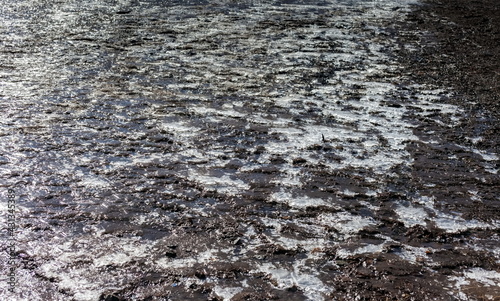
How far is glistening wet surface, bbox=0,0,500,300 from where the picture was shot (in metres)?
2.49

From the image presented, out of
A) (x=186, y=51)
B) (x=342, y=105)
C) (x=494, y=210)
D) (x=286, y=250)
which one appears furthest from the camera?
(x=186, y=51)

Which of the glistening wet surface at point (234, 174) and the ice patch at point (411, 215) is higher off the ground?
the glistening wet surface at point (234, 174)

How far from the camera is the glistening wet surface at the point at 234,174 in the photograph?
98.0 inches

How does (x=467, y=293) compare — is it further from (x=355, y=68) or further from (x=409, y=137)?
(x=355, y=68)

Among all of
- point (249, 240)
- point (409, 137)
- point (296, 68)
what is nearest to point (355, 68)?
point (296, 68)

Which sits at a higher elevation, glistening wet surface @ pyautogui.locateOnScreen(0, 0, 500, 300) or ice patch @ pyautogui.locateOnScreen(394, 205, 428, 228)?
glistening wet surface @ pyautogui.locateOnScreen(0, 0, 500, 300)

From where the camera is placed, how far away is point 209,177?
3.34m

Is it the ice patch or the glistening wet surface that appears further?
the ice patch

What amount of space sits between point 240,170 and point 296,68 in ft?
7.09

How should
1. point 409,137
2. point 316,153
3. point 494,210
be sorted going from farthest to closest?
point 409,137 → point 316,153 → point 494,210

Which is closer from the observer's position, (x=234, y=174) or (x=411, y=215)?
(x=411, y=215)

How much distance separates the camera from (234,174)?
3385 mm

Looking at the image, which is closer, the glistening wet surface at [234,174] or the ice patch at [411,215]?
the glistening wet surface at [234,174]

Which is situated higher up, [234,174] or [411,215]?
[234,174]
